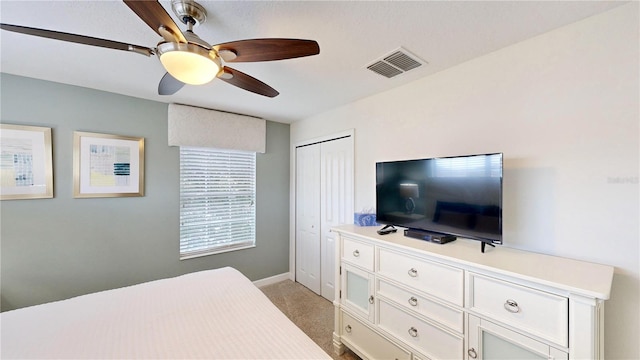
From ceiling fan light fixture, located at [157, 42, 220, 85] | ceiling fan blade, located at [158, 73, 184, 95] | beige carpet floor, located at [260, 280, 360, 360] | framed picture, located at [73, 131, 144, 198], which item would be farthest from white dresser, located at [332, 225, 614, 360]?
framed picture, located at [73, 131, 144, 198]

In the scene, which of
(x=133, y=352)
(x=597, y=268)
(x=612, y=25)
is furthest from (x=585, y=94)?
(x=133, y=352)

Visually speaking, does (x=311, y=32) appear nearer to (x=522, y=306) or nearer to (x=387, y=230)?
(x=387, y=230)

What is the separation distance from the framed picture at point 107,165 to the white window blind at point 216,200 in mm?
451

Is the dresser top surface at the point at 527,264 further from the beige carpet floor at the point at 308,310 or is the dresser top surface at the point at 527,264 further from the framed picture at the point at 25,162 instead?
the framed picture at the point at 25,162

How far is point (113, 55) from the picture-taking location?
1734 millimetres

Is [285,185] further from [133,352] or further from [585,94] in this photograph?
[585,94]

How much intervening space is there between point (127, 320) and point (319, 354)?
1037 mm

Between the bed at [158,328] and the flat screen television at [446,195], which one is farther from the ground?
the flat screen television at [446,195]

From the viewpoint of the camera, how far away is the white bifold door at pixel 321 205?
9.42ft

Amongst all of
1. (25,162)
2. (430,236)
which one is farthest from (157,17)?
(25,162)

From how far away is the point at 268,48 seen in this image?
46.5 inches

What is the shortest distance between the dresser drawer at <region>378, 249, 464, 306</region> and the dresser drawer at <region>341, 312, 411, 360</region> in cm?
49

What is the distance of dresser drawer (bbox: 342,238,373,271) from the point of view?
6.13 ft

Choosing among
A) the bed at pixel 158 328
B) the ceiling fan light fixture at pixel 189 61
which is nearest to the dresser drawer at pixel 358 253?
the bed at pixel 158 328
